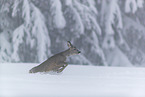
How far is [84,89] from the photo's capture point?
0.90 metres

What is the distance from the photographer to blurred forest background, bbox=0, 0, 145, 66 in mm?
3240

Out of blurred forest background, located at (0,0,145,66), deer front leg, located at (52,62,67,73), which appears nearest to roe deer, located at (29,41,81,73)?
deer front leg, located at (52,62,67,73)

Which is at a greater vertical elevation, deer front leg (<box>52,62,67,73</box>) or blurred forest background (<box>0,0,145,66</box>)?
blurred forest background (<box>0,0,145,66</box>)

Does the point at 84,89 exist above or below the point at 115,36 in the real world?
below

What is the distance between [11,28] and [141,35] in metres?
2.08

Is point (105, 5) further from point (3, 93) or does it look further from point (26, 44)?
point (3, 93)

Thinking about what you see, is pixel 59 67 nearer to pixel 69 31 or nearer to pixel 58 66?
pixel 58 66

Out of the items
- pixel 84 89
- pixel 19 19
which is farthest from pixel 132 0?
pixel 84 89

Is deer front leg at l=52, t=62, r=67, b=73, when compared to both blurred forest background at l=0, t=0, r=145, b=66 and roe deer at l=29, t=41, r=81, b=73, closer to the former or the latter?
roe deer at l=29, t=41, r=81, b=73

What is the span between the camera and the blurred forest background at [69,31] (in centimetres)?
324

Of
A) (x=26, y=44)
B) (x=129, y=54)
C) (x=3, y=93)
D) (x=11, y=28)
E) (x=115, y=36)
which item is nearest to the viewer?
(x=3, y=93)

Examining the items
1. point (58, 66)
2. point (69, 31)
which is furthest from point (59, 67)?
point (69, 31)

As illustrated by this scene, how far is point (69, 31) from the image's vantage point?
143 inches

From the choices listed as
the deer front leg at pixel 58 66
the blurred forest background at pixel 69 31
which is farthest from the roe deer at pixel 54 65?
the blurred forest background at pixel 69 31
